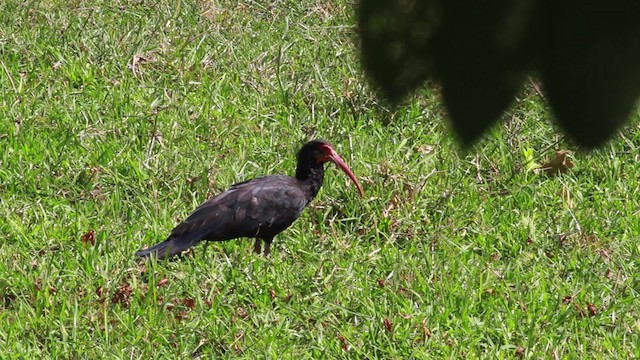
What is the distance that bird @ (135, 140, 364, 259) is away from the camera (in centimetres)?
489

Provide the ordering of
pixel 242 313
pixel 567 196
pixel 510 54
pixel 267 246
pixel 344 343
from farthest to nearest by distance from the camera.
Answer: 1. pixel 567 196
2. pixel 267 246
3. pixel 242 313
4. pixel 344 343
5. pixel 510 54

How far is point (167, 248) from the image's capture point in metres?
4.63

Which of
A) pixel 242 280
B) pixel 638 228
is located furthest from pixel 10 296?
pixel 638 228

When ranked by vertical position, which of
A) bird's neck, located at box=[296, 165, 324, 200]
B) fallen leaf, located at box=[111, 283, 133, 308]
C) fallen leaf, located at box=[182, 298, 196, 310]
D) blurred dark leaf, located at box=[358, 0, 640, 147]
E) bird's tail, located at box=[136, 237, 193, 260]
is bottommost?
bird's neck, located at box=[296, 165, 324, 200]

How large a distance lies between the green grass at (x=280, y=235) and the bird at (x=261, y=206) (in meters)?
0.08

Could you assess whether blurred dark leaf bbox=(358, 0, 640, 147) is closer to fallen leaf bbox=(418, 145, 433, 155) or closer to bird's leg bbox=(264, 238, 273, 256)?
bird's leg bbox=(264, 238, 273, 256)

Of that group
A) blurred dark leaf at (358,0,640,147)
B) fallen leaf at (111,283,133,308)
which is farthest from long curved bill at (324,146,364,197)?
blurred dark leaf at (358,0,640,147)

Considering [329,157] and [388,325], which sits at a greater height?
[388,325]

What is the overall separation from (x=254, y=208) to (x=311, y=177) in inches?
15.6

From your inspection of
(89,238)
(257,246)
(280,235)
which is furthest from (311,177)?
(89,238)

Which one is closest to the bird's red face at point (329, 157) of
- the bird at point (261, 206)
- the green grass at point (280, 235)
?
the bird at point (261, 206)

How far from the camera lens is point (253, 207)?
524 centimetres

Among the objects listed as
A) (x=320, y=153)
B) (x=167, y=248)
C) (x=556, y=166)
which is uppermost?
(x=167, y=248)

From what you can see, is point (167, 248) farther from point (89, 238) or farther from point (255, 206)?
point (255, 206)
